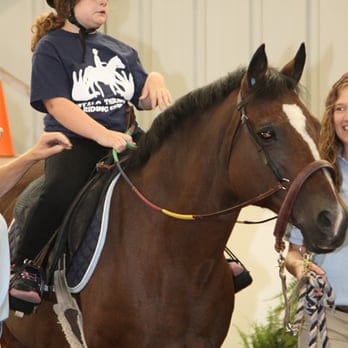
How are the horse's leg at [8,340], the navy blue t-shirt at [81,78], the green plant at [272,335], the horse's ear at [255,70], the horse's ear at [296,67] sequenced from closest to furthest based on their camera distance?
the horse's ear at [255,70], the horse's ear at [296,67], the navy blue t-shirt at [81,78], the horse's leg at [8,340], the green plant at [272,335]

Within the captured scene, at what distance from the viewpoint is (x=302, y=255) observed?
8.30ft

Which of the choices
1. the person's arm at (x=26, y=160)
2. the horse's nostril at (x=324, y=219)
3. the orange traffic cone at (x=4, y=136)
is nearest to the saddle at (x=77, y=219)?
the person's arm at (x=26, y=160)

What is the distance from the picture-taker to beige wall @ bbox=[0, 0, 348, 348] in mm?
4766

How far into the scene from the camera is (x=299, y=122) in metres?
2.32

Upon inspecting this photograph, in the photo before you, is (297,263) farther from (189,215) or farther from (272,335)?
(272,335)

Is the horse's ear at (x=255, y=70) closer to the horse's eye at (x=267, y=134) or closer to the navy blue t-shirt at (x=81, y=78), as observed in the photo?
the horse's eye at (x=267, y=134)

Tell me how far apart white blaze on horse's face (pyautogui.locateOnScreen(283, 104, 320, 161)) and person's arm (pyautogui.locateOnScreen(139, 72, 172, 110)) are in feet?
2.38

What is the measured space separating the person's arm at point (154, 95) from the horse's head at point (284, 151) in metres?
0.53

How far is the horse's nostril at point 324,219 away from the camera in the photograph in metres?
2.20

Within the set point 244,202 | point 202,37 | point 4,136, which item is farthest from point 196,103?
point 202,37

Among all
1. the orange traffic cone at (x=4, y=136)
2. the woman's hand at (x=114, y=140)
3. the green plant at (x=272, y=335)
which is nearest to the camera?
the woman's hand at (x=114, y=140)

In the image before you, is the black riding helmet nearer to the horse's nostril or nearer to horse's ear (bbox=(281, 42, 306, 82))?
horse's ear (bbox=(281, 42, 306, 82))

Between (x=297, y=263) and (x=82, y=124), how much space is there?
33.5 inches

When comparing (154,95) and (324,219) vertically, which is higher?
(154,95)
